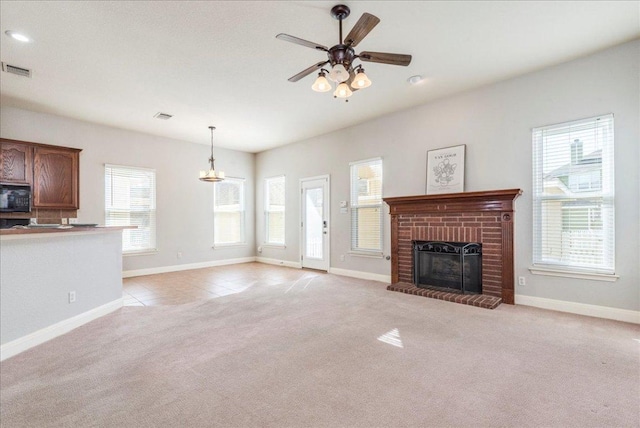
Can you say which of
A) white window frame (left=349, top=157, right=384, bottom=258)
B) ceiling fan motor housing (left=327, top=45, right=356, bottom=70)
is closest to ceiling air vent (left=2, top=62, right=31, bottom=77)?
ceiling fan motor housing (left=327, top=45, right=356, bottom=70)

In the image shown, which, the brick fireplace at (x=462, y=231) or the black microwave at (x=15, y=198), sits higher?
the black microwave at (x=15, y=198)

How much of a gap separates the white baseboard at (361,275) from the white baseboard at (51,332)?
3807mm

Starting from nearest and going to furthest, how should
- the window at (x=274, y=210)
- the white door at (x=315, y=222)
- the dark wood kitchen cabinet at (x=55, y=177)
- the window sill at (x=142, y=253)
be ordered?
the dark wood kitchen cabinet at (x=55, y=177)
the window sill at (x=142, y=253)
the white door at (x=315, y=222)
the window at (x=274, y=210)

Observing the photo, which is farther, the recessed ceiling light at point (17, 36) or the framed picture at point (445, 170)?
the framed picture at point (445, 170)

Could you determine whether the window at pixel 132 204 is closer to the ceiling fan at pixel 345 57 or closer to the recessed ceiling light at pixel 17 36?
the recessed ceiling light at pixel 17 36

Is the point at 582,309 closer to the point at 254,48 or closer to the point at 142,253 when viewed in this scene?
the point at 254,48

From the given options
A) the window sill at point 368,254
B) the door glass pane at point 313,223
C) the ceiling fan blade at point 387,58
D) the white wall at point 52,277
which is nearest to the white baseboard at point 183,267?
the door glass pane at point 313,223

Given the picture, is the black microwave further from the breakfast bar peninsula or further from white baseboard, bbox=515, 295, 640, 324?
white baseboard, bbox=515, 295, 640, 324

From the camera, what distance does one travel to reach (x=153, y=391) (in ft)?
6.73

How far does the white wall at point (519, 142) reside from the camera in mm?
3344

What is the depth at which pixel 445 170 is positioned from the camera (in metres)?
4.73

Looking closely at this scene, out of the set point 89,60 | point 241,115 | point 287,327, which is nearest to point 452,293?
point 287,327

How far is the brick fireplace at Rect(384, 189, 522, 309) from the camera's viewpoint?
4.06 meters

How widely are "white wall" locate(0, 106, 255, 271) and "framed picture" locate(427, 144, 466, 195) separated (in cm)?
444
